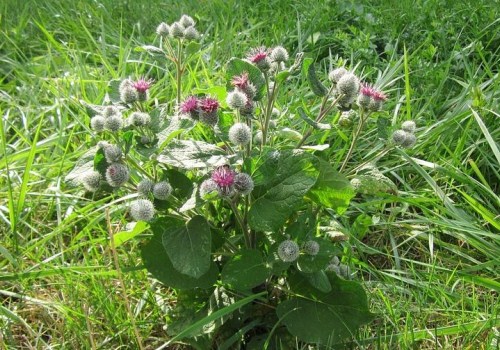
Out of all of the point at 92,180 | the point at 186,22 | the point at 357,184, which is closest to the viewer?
the point at 92,180

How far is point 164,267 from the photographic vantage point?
60.5 inches

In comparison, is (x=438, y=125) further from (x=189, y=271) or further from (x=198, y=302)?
Answer: (x=189, y=271)

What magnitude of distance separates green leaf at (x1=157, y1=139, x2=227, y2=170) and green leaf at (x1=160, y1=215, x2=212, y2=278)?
0.12m

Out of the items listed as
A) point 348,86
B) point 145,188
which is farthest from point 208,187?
point 348,86

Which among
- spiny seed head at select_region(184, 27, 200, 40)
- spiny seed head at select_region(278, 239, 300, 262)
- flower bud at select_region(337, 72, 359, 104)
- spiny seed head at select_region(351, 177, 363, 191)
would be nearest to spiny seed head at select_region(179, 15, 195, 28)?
spiny seed head at select_region(184, 27, 200, 40)

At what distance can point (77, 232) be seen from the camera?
2.21m

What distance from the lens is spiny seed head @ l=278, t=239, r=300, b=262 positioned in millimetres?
1397

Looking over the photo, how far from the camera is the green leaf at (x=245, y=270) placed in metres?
1.44

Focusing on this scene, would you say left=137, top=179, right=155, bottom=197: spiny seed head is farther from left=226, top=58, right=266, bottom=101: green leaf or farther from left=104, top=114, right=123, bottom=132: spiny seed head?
left=226, top=58, right=266, bottom=101: green leaf

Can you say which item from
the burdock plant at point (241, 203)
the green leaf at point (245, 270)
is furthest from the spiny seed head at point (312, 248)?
the green leaf at point (245, 270)

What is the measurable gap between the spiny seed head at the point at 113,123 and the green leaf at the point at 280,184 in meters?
0.35

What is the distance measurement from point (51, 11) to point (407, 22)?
203 cm

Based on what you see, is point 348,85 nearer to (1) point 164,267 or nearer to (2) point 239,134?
(2) point 239,134

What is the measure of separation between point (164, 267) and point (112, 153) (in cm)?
31
